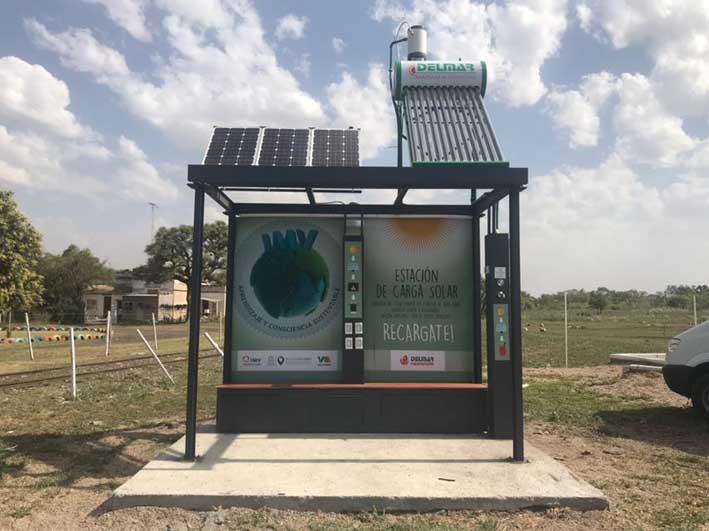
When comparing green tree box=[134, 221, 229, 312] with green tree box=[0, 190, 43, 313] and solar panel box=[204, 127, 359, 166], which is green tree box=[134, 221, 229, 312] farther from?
solar panel box=[204, 127, 359, 166]

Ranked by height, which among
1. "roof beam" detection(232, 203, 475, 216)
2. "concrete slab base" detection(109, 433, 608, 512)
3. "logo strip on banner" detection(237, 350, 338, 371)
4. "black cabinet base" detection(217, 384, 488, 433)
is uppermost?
"roof beam" detection(232, 203, 475, 216)

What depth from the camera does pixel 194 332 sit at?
5.62 meters

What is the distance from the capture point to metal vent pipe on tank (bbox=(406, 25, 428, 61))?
7.91 metres

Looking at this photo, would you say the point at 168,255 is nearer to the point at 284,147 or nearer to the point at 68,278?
the point at 68,278

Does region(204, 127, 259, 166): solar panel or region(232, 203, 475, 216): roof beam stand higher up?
region(204, 127, 259, 166): solar panel

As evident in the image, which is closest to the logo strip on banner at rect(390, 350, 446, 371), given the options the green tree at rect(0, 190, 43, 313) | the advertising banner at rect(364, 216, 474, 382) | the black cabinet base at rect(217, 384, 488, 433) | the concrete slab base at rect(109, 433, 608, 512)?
the advertising banner at rect(364, 216, 474, 382)

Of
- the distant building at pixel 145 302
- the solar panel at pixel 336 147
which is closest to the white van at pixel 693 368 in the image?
the solar panel at pixel 336 147

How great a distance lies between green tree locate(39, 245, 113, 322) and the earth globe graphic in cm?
6314

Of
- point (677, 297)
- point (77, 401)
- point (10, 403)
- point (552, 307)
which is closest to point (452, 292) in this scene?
point (77, 401)

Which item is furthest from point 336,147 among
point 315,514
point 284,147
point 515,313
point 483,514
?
point 483,514

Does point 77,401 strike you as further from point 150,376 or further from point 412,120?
point 412,120

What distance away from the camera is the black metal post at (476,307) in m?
7.18

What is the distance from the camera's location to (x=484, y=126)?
6.57 metres

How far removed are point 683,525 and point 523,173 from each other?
134 inches
